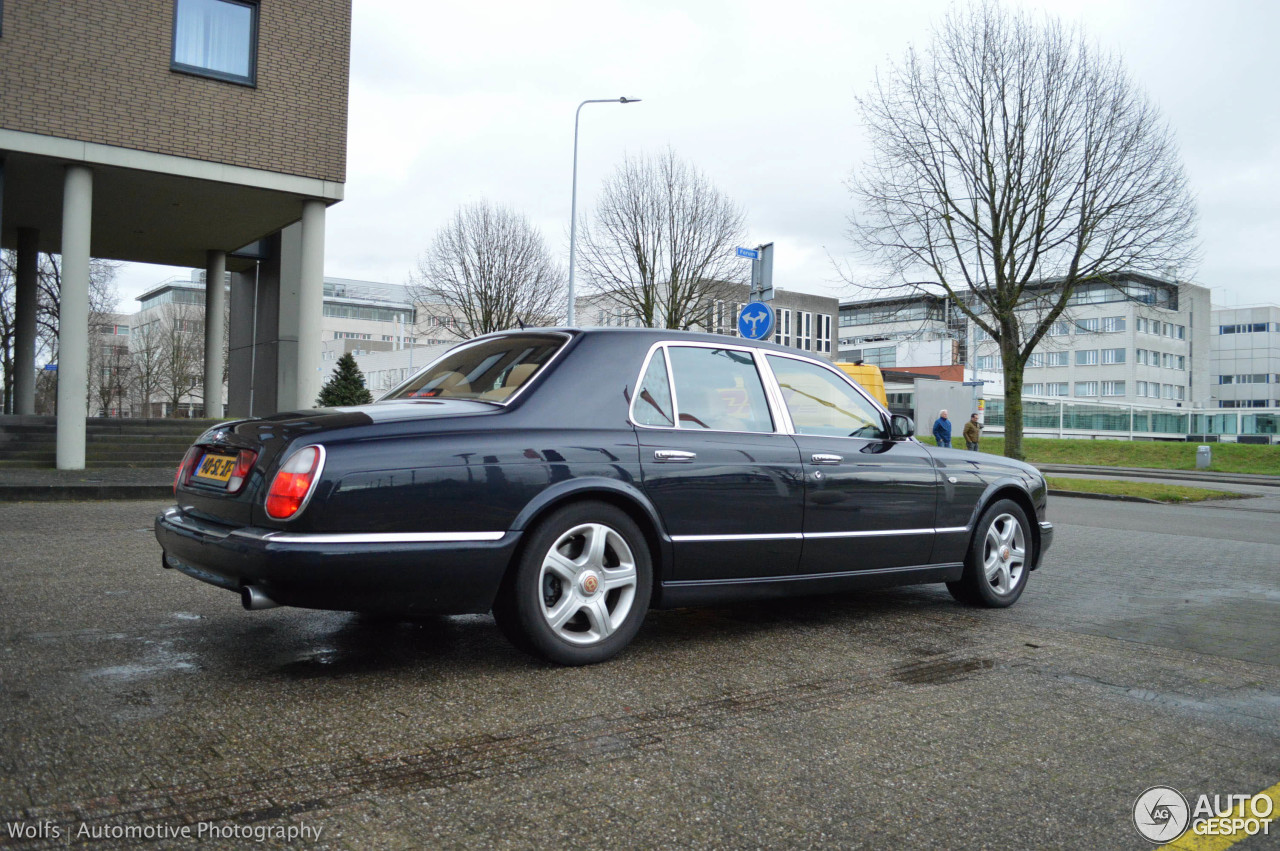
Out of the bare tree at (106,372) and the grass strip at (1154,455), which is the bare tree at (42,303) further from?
the grass strip at (1154,455)

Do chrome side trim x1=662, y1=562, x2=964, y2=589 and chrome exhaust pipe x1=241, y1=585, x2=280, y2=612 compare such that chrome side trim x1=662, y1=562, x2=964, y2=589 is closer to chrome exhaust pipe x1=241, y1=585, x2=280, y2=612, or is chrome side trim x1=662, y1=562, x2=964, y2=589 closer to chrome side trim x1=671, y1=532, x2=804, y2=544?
chrome side trim x1=671, y1=532, x2=804, y2=544

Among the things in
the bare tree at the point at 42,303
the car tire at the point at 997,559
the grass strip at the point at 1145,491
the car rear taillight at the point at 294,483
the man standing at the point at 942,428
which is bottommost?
the grass strip at the point at 1145,491

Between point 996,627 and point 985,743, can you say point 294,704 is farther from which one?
point 996,627

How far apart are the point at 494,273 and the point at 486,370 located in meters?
32.2

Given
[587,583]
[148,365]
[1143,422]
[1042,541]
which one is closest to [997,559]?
[1042,541]

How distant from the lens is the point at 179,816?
253cm

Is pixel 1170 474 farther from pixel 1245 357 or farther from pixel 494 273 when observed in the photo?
pixel 1245 357

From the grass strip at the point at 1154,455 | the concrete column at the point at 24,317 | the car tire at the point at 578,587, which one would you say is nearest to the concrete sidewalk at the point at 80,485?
the concrete column at the point at 24,317

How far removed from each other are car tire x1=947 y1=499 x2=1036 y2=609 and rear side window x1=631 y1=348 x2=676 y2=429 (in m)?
2.42

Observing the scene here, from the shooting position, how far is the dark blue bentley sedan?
3676 mm

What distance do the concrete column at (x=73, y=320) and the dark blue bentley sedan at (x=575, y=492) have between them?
474 inches

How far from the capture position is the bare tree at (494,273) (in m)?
36.1

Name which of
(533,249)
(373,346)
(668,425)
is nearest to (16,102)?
(668,425)

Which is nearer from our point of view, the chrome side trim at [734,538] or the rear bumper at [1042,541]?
the chrome side trim at [734,538]
